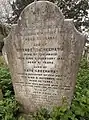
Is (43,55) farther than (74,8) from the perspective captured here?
No

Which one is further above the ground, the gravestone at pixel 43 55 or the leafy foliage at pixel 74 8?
the gravestone at pixel 43 55

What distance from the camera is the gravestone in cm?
314

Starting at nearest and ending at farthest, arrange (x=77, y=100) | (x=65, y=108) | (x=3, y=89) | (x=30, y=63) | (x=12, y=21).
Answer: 1. (x=65, y=108)
2. (x=77, y=100)
3. (x=30, y=63)
4. (x=3, y=89)
5. (x=12, y=21)

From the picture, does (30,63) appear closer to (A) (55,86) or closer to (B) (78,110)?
(A) (55,86)

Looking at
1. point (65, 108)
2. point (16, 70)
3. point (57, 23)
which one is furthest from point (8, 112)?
point (57, 23)

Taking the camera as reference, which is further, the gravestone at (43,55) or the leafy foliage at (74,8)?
the leafy foliage at (74,8)

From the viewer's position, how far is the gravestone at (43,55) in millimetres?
3143

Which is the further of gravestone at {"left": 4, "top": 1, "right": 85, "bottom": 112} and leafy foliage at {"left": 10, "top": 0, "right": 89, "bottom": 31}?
leafy foliage at {"left": 10, "top": 0, "right": 89, "bottom": 31}

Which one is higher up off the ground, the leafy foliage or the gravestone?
the gravestone

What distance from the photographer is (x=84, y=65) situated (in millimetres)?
7023

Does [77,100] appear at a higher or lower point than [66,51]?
lower

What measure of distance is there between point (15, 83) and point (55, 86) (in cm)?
76

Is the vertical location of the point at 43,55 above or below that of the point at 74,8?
above

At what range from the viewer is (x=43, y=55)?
3361 millimetres
